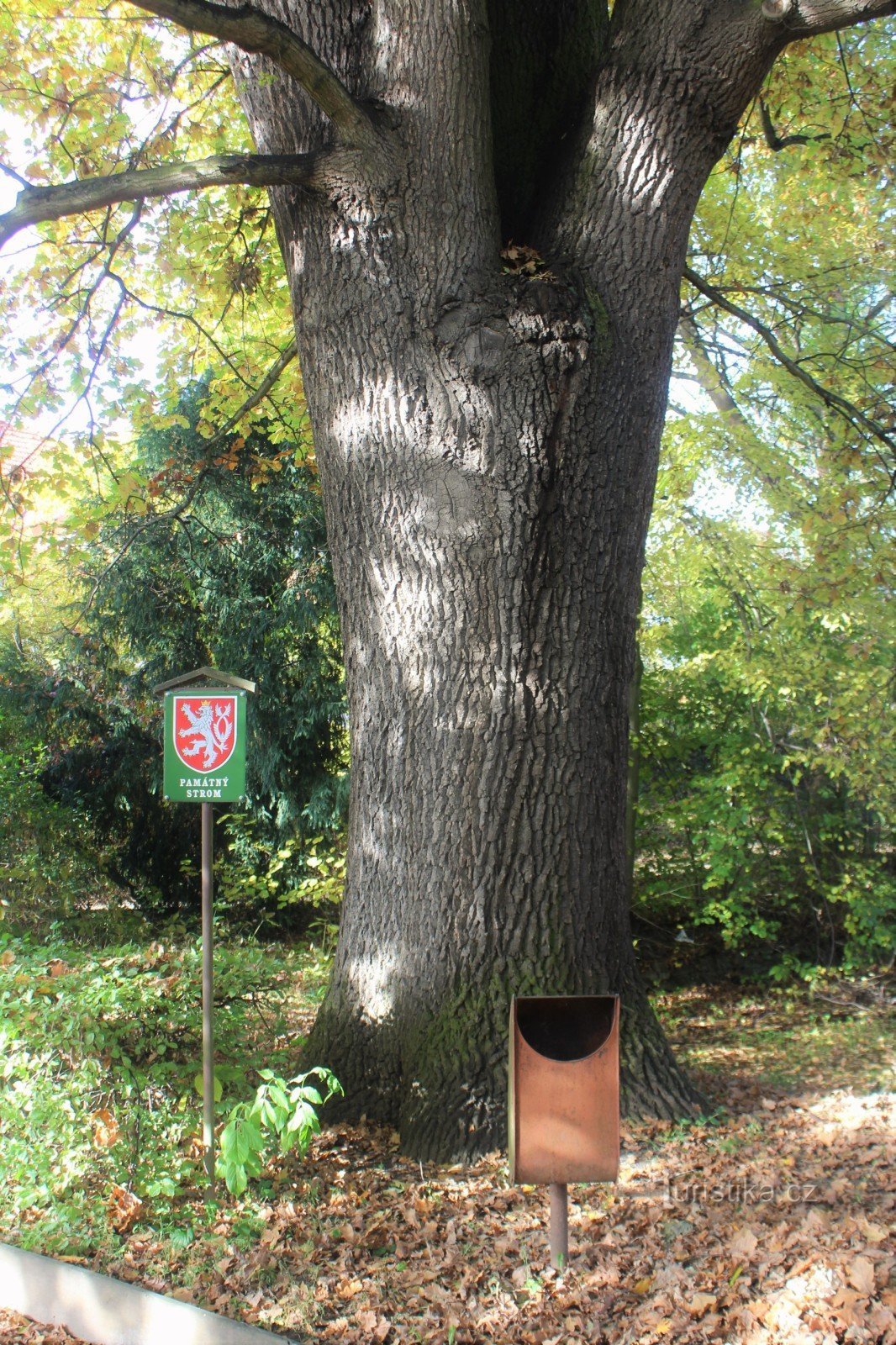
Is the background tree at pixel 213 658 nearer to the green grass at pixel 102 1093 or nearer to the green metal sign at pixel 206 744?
the green grass at pixel 102 1093

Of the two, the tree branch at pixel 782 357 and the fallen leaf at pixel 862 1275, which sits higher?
the tree branch at pixel 782 357

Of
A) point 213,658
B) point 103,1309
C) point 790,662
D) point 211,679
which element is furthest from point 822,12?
point 213,658

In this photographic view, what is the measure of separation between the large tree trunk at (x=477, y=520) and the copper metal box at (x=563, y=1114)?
105 cm

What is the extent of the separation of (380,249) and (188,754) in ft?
8.14

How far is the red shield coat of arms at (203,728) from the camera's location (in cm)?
462

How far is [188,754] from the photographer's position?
182 inches

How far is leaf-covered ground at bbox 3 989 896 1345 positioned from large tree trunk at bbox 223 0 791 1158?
0.36 metres

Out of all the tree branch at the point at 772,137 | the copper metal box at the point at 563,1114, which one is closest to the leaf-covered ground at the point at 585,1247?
the copper metal box at the point at 563,1114

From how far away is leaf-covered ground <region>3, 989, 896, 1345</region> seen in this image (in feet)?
10.9

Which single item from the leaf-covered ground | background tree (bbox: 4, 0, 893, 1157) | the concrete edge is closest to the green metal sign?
background tree (bbox: 4, 0, 893, 1157)

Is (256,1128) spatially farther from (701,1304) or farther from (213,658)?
(213,658)

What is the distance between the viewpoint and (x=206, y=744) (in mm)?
4633

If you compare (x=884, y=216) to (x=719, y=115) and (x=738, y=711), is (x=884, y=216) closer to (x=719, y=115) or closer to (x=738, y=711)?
(x=738, y=711)

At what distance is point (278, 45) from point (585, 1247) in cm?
481
